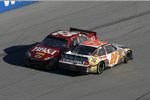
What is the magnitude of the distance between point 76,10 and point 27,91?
14.6 meters

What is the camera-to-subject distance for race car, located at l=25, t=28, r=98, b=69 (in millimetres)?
25484

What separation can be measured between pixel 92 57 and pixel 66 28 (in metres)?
8.57

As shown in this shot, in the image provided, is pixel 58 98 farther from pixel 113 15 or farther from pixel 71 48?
pixel 113 15

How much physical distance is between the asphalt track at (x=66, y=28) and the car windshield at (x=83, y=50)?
0.99m

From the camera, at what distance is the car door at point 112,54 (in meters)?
26.1

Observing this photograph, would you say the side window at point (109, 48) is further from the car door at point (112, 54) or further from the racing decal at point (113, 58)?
the racing decal at point (113, 58)

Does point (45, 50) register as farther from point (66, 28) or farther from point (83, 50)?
point (66, 28)

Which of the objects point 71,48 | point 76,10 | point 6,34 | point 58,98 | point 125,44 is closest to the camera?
point 58,98

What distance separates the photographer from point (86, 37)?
27.4 m

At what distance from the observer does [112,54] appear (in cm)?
2630

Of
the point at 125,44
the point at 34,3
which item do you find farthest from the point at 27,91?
the point at 34,3

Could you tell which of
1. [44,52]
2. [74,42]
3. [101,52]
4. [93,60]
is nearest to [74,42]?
[74,42]

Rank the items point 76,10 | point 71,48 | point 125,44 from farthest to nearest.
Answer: point 76,10
point 125,44
point 71,48

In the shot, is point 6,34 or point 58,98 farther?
point 6,34
